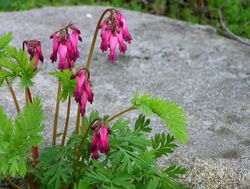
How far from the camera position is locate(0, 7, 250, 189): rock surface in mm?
3670

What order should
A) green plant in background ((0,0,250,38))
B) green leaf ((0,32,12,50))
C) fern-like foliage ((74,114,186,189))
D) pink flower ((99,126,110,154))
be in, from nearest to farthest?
pink flower ((99,126,110,154)) → fern-like foliage ((74,114,186,189)) → green leaf ((0,32,12,50)) → green plant in background ((0,0,250,38))

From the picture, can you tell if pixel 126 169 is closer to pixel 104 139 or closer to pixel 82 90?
pixel 104 139

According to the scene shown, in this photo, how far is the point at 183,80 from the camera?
183 inches

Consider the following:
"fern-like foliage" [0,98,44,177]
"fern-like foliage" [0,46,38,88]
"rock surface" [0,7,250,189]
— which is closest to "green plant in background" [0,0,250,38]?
"rock surface" [0,7,250,189]

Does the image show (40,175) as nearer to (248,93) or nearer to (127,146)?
(127,146)

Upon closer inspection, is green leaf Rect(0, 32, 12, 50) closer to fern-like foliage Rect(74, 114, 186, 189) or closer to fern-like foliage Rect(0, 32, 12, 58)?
fern-like foliage Rect(0, 32, 12, 58)

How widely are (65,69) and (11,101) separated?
150 centimetres

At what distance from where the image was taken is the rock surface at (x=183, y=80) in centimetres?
367

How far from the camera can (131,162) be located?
9.45 ft

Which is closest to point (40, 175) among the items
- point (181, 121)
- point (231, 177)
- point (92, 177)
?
point (92, 177)

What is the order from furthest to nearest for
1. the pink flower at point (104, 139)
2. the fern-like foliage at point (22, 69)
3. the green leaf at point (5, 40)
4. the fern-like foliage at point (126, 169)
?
the green leaf at point (5, 40) < the fern-like foliage at point (22, 69) < the fern-like foliage at point (126, 169) < the pink flower at point (104, 139)

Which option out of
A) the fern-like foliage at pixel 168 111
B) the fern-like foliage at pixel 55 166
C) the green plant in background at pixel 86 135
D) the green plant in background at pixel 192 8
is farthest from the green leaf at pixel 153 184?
the green plant in background at pixel 192 8

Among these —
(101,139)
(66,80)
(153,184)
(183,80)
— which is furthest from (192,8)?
(101,139)

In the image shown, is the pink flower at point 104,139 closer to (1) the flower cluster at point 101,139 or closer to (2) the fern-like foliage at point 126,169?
(1) the flower cluster at point 101,139
